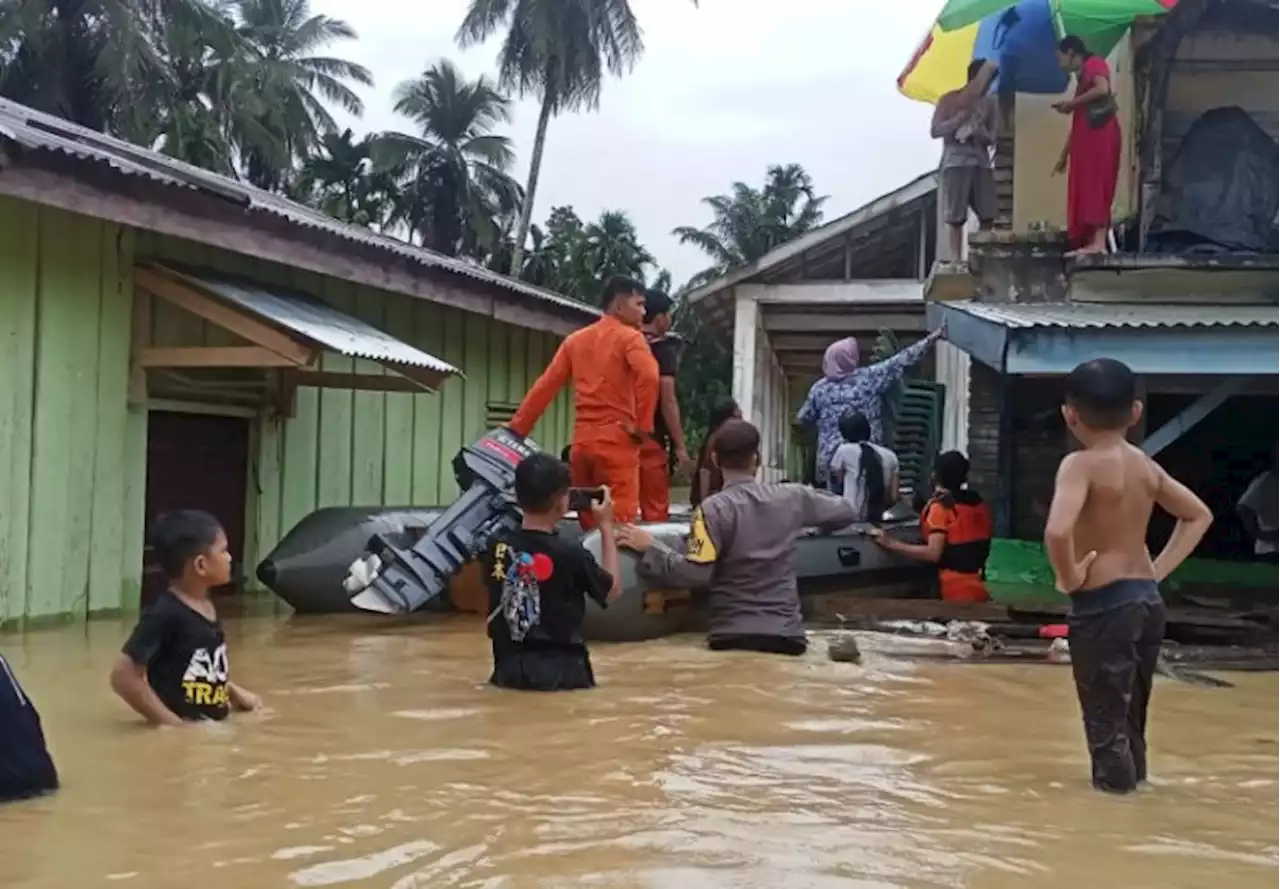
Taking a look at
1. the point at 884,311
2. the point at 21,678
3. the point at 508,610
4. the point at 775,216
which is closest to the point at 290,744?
the point at 508,610

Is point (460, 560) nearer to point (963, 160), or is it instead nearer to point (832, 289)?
point (963, 160)

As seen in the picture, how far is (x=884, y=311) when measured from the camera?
19.0 metres

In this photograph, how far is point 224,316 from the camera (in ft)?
30.0

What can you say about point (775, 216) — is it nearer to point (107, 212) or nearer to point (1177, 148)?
point (1177, 148)

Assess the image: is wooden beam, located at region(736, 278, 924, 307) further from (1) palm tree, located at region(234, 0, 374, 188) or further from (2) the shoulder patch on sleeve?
(1) palm tree, located at region(234, 0, 374, 188)

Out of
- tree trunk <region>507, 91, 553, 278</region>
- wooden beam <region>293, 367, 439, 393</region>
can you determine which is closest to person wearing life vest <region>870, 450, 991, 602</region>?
wooden beam <region>293, 367, 439, 393</region>

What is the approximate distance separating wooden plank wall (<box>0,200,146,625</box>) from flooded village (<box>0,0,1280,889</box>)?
26 mm

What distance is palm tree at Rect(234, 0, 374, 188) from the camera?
36875 mm

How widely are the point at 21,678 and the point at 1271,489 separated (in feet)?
25.8

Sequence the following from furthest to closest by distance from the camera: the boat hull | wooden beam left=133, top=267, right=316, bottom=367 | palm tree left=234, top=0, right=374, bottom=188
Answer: palm tree left=234, top=0, right=374, bottom=188 < wooden beam left=133, top=267, right=316, bottom=367 < the boat hull

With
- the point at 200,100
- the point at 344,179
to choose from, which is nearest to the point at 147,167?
the point at 200,100

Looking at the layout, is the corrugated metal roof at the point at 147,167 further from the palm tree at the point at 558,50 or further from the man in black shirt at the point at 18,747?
the palm tree at the point at 558,50

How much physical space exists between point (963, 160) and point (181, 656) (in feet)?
29.7

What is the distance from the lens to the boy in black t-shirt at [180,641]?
5004 mm
